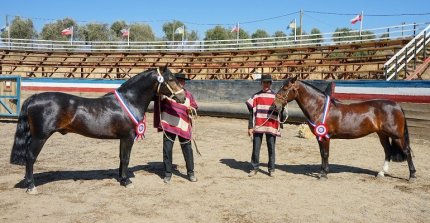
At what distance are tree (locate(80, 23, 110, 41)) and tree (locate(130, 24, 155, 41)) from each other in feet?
Result: 20.6

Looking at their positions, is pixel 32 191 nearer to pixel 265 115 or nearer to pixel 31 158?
pixel 31 158

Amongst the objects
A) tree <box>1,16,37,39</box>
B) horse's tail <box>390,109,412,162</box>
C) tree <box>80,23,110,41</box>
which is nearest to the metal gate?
horse's tail <box>390,109,412,162</box>

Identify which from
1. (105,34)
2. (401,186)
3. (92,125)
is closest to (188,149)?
(92,125)

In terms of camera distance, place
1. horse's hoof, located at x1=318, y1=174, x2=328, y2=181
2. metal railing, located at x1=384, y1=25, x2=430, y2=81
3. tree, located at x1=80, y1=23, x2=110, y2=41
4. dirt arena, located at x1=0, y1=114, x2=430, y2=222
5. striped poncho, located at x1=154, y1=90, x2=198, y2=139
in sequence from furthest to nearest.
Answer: tree, located at x1=80, y1=23, x2=110, y2=41 < metal railing, located at x1=384, y1=25, x2=430, y2=81 < horse's hoof, located at x1=318, y1=174, x2=328, y2=181 < striped poncho, located at x1=154, y1=90, x2=198, y2=139 < dirt arena, located at x1=0, y1=114, x2=430, y2=222

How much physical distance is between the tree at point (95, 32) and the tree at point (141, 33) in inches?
247

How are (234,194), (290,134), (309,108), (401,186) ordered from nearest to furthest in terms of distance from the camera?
(234,194) → (401,186) → (309,108) → (290,134)

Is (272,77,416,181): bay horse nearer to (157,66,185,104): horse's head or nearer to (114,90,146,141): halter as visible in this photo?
(157,66,185,104): horse's head

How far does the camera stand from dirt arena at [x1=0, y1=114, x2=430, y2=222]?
5.31m

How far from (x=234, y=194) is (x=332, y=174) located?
2.54 meters

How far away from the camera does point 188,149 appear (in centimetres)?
716

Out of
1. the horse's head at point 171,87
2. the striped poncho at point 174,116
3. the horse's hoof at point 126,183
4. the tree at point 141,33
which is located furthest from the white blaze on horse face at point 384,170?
the tree at point 141,33

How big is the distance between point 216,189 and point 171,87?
1900 mm

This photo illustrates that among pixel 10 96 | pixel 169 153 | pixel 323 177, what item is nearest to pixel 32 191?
pixel 169 153

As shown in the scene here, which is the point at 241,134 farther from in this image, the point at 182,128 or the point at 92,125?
the point at 92,125
